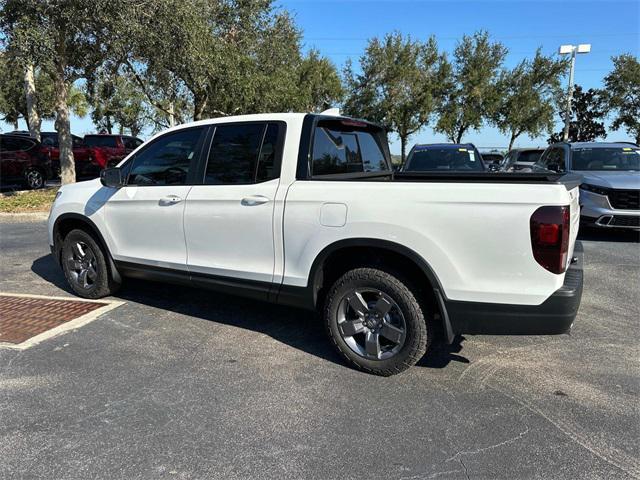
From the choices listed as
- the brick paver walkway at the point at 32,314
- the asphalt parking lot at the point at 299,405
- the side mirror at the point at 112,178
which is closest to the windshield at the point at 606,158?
the asphalt parking lot at the point at 299,405

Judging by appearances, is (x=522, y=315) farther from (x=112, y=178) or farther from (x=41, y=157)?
(x=41, y=157)

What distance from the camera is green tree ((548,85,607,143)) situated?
3144 centimetres

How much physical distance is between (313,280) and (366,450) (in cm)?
135

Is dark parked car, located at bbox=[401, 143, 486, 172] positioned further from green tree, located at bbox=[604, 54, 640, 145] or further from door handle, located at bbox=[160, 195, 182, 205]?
green tree, located at bbox=[604, 54, 640, 145]

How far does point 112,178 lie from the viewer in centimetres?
466

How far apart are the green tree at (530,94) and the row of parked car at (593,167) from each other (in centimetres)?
1849

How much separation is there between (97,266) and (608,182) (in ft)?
25.2

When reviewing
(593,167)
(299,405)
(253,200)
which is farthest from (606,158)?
(299,405)

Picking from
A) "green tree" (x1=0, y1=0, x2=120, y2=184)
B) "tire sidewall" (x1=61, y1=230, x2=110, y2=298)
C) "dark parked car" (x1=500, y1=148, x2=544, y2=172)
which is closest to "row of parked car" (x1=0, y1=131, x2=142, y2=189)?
"green tree" (x1=0, y1=0, x2=120, y2=184)

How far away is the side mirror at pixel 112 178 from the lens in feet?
15.3

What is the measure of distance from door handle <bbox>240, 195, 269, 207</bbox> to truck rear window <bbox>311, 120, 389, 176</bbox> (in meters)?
0.44

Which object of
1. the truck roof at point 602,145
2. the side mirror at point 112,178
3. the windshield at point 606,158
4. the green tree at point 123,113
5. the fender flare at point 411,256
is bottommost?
the fender flare at point 411,256

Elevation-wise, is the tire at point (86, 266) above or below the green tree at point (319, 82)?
below

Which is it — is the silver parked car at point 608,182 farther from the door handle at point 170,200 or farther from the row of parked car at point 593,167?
the door handle at point 170,200
